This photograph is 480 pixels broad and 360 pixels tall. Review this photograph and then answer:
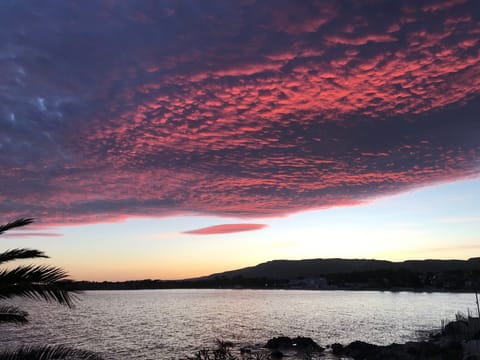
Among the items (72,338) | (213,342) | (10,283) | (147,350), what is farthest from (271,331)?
(10,283)

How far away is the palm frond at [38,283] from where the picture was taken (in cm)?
916

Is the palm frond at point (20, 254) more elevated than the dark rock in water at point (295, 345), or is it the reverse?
the palm frond at point (20, 254)

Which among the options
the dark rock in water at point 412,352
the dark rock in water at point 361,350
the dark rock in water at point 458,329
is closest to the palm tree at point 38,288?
the dark rock in water at point 412,352

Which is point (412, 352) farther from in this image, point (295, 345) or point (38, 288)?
point (38, 288)

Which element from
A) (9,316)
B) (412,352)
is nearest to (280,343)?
(412,352)

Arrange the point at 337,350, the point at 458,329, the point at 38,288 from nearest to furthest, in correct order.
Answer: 1. the point at 38,288
2. the point at 337,350
3. the point at 458,329

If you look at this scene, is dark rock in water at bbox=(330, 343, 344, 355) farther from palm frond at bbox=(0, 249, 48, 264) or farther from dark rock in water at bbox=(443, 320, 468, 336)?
palm frond at bbox=(0, 249, 48, 264)

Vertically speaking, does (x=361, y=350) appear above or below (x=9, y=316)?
below

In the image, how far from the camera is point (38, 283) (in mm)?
9359

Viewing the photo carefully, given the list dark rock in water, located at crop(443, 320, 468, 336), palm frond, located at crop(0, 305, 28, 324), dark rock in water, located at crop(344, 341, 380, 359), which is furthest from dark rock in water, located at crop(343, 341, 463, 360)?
palm frond, located at crop(0, 305, 28, 324)

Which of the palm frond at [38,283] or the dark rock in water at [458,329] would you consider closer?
the palm frond at [38,283]

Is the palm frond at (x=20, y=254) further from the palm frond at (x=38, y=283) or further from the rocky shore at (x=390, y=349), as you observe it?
the rocky shore at (x=390, y=349)

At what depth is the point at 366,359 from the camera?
45406 mm

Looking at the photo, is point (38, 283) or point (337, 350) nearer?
point (38, 283)
